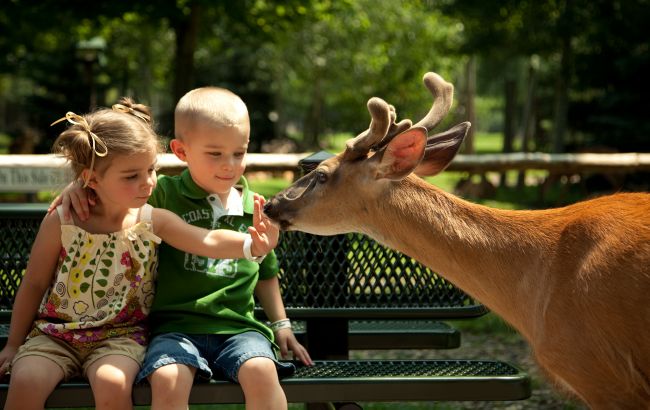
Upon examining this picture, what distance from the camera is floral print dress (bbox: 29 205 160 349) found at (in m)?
3.74

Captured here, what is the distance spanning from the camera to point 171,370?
3.53 metres

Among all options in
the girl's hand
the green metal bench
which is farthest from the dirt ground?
the girl's hand

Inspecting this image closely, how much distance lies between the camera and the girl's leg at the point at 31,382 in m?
3.46

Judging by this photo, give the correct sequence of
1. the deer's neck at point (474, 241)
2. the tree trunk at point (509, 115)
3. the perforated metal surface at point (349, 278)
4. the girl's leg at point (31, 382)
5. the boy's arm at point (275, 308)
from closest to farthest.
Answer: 1. the girl's leg at point (31, 382)
2. the deer's neck at point (474, 241)
3. the boy's arm at point (275, 308)
4. the perforated metal surface at point (349, 278)
5. the tree trunk at point (509, 115)

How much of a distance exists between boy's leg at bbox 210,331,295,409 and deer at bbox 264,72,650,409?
0.55 m

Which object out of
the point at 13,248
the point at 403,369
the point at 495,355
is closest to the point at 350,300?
the point at 403,369

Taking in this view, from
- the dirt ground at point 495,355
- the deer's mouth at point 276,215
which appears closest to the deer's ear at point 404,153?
the deer's mouth at point 276,215

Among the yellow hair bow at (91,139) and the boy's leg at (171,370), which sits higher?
the yellow hair bow at (91,139)

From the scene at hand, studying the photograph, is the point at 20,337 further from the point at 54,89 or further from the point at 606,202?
the point at 54,89

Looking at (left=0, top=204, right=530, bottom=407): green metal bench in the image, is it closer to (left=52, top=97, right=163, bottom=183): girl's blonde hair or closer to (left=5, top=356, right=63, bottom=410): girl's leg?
(left=52, top=97, right=163, bottom=183): girl's blonde hair

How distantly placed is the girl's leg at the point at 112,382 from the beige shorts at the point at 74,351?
54 mm

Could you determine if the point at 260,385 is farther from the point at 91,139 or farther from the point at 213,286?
the point at 91,139

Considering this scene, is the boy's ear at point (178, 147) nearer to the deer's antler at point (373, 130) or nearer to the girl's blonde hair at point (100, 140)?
the girl's blonde hair at point (100, 140)

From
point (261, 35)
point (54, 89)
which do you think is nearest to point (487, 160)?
point (261, 35)
